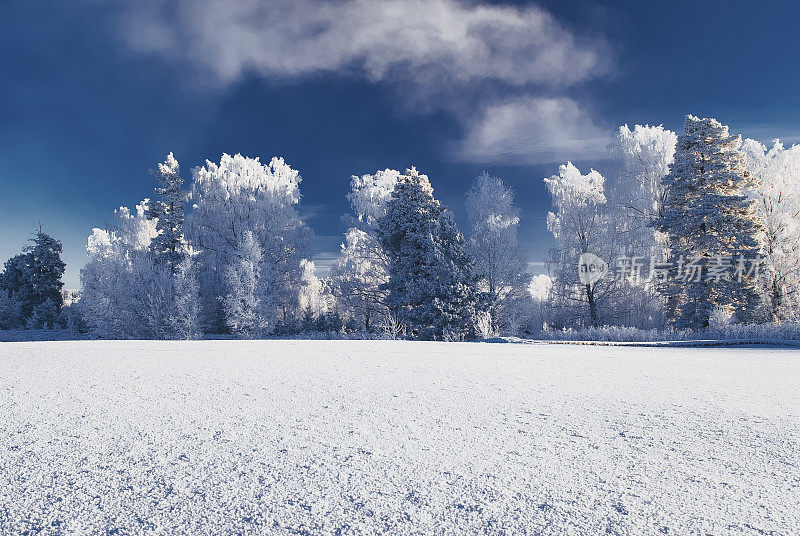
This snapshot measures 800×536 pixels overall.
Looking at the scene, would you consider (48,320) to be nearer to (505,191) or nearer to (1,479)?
(505,191)

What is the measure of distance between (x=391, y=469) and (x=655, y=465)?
140 centimetres

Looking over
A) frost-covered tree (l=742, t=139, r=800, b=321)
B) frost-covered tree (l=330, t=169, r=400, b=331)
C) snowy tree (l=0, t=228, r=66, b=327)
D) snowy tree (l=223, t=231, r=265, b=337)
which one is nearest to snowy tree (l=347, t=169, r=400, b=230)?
frost-covered tree (l=330, t=169, r=400, b=331)

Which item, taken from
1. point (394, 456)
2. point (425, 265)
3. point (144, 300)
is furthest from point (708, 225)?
point (144, 300)

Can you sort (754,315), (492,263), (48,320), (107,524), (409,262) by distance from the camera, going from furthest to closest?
(48,320)
(492,263)
(409,262)
(754,315)
(107,524)

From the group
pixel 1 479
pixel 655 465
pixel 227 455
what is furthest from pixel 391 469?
pixel 1 479

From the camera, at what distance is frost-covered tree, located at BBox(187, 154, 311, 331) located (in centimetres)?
2436

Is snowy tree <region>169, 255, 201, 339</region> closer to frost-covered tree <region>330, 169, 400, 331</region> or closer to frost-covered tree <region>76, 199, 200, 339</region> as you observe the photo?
frost-covered tree <region>76, 199, 200, 339</region>

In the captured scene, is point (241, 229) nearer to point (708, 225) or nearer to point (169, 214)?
point (169, 214)

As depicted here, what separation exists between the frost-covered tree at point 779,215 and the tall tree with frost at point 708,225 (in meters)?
1.72

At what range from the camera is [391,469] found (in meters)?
1.97

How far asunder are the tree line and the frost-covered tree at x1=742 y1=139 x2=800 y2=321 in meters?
0.07

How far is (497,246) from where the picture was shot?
21.7 metres

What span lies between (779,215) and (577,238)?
9288mm

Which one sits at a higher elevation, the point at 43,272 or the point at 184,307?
the point at 43,272
